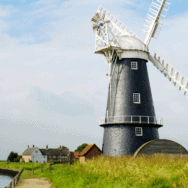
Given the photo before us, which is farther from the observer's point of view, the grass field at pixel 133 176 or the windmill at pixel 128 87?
the windmill at pixel 128 87

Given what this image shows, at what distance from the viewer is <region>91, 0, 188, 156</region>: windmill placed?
909 inches

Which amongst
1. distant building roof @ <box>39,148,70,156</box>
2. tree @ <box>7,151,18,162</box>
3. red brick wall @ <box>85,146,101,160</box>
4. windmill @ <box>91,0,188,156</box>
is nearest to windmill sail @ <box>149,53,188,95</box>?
windmill @ <box>91,0,188,156</box>

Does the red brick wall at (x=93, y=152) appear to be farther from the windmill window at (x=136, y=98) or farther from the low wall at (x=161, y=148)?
the low wall at (x=161, y=148)

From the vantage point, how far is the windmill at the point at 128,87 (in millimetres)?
23094

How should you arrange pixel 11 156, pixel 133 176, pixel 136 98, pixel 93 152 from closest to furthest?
1. pixel 133 176
2. pixel 136 98
3. pixel 93 152
4. pixel 11 156

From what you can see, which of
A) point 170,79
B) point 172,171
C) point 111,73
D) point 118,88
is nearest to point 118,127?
point 118,88

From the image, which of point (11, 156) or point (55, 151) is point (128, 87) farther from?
point (11, 156)

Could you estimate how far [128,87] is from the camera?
24.2 m

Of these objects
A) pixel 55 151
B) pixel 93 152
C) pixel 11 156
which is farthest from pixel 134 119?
pixel 11 156

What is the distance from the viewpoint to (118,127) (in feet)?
76.6

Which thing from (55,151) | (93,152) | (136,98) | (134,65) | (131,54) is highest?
(131,54)

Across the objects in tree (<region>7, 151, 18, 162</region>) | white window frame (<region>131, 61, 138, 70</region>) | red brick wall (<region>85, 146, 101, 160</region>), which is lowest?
red brick wall (<region>85, 146, 101, 160</region>)

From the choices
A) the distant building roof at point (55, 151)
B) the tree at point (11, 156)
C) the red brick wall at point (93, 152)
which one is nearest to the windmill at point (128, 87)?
the red brick wall at point (93, 152)

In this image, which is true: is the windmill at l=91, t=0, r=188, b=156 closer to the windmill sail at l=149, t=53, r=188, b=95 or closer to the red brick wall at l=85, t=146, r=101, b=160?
the windmill sail at l=149, t=53, r=188, b=95
